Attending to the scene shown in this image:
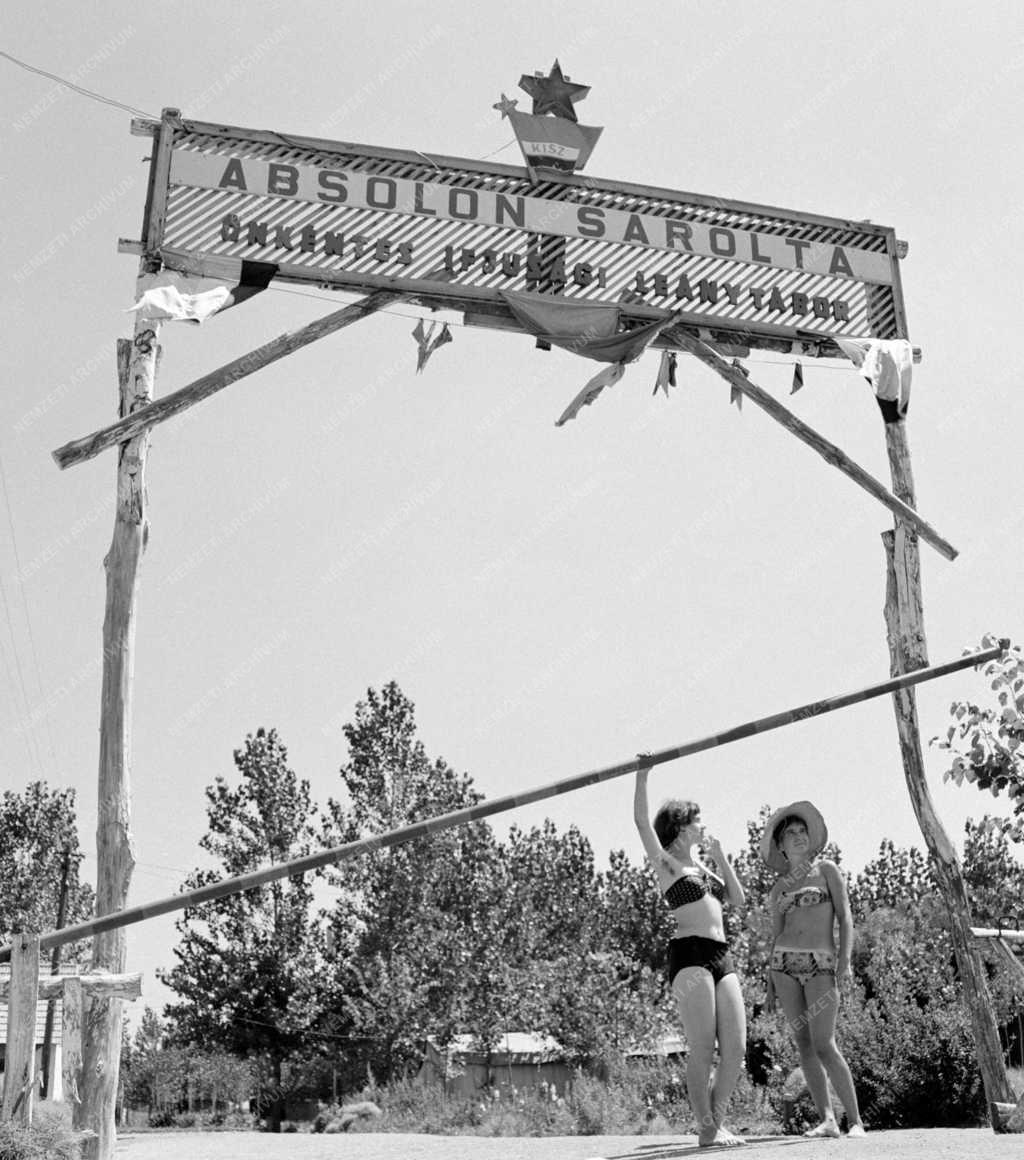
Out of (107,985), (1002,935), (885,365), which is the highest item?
(885,365)

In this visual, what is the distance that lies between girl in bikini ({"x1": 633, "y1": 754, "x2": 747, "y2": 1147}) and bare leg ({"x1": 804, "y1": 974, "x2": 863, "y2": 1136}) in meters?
0.50

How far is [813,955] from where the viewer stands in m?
5.95

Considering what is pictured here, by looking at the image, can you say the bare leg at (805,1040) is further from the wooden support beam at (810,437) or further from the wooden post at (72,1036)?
the wooden support beam at (810,437)

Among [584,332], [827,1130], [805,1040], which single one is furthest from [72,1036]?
[584,332]

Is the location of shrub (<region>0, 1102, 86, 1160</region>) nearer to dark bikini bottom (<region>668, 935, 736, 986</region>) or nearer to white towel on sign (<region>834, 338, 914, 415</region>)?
dark bikini bottom (<region>668, 935, 736, 986</region>)

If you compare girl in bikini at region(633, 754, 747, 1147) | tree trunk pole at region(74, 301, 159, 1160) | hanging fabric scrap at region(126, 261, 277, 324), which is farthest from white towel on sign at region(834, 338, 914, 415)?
girl in bikini at region(633, 754, 747, 1147)

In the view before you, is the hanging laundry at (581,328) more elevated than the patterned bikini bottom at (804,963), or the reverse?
the hanging laundry at (581,328)

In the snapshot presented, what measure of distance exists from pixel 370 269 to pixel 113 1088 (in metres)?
5.35

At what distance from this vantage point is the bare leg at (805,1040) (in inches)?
231

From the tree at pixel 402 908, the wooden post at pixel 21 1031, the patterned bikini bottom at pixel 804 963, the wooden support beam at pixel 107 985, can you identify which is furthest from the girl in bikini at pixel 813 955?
the tree at pixel 402 908

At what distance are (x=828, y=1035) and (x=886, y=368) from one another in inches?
226

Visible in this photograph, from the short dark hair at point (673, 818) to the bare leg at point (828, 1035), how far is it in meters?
0.96

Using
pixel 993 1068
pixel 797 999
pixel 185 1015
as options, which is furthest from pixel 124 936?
pixel 185 1015

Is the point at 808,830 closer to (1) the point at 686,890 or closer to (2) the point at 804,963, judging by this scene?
(2) the point at 804,963
